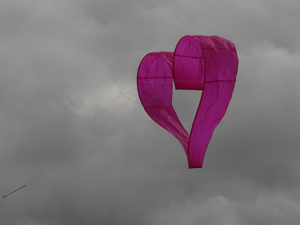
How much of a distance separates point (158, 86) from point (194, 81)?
12.2 feet

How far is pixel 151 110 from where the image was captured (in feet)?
154

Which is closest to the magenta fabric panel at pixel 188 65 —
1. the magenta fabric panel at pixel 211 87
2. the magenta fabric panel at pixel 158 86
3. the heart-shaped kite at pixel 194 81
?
the heart-shaped kite at pixel 194 81

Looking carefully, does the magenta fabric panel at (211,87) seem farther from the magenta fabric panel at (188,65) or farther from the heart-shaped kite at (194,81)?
the magenta fabric panel at (188,65)

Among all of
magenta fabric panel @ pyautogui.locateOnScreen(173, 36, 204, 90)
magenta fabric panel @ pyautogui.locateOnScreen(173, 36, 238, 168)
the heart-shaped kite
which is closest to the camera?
magenta fabric panel @ pyautogui.locateOnScreen(173, 36, 238, 168)

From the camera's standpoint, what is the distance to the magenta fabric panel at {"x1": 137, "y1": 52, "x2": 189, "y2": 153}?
4616cm

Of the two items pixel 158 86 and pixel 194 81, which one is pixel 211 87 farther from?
pixel 158 86

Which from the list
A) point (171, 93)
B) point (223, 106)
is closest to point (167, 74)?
point (171, 93)

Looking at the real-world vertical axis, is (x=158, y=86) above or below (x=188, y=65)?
above

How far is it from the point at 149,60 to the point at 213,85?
7.26 m

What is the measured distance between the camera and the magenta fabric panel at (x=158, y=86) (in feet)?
151

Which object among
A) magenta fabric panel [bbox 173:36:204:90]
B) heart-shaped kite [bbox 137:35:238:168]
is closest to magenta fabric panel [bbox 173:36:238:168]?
heart-shaped kite [bbox 137:35:238:168]

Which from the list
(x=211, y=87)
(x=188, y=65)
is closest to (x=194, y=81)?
(x=188, y=65)

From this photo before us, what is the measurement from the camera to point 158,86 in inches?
1847

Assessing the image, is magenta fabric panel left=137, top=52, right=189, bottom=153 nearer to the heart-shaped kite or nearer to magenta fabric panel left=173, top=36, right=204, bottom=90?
the heart-shaped kite
